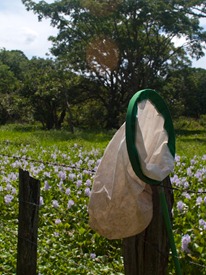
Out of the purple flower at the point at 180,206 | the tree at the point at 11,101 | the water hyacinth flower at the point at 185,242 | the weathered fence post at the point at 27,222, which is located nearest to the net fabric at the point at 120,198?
the weathered fence post at the point at 27,222

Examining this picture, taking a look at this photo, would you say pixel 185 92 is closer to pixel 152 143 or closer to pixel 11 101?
pixel 11 101

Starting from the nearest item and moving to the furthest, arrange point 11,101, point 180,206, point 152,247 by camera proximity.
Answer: point 152,247
point 180,206
point 11,101

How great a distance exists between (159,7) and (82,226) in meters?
19.1

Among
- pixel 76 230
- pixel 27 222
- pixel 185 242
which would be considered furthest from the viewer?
pixel 76 230

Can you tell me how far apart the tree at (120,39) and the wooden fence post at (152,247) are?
69.3 ft

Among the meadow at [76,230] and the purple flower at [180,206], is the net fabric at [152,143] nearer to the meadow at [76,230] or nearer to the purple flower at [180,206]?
the meadow at [76,230]

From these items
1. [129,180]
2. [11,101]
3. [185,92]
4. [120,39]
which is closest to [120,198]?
[129,180]

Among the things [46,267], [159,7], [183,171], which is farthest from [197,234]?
[159,7]

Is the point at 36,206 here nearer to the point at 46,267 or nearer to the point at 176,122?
the point at 46,267

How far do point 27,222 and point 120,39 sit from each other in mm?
22086

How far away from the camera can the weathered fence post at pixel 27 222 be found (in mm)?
2938

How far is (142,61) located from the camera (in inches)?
1056

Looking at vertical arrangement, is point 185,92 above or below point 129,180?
above

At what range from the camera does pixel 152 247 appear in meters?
2.11
